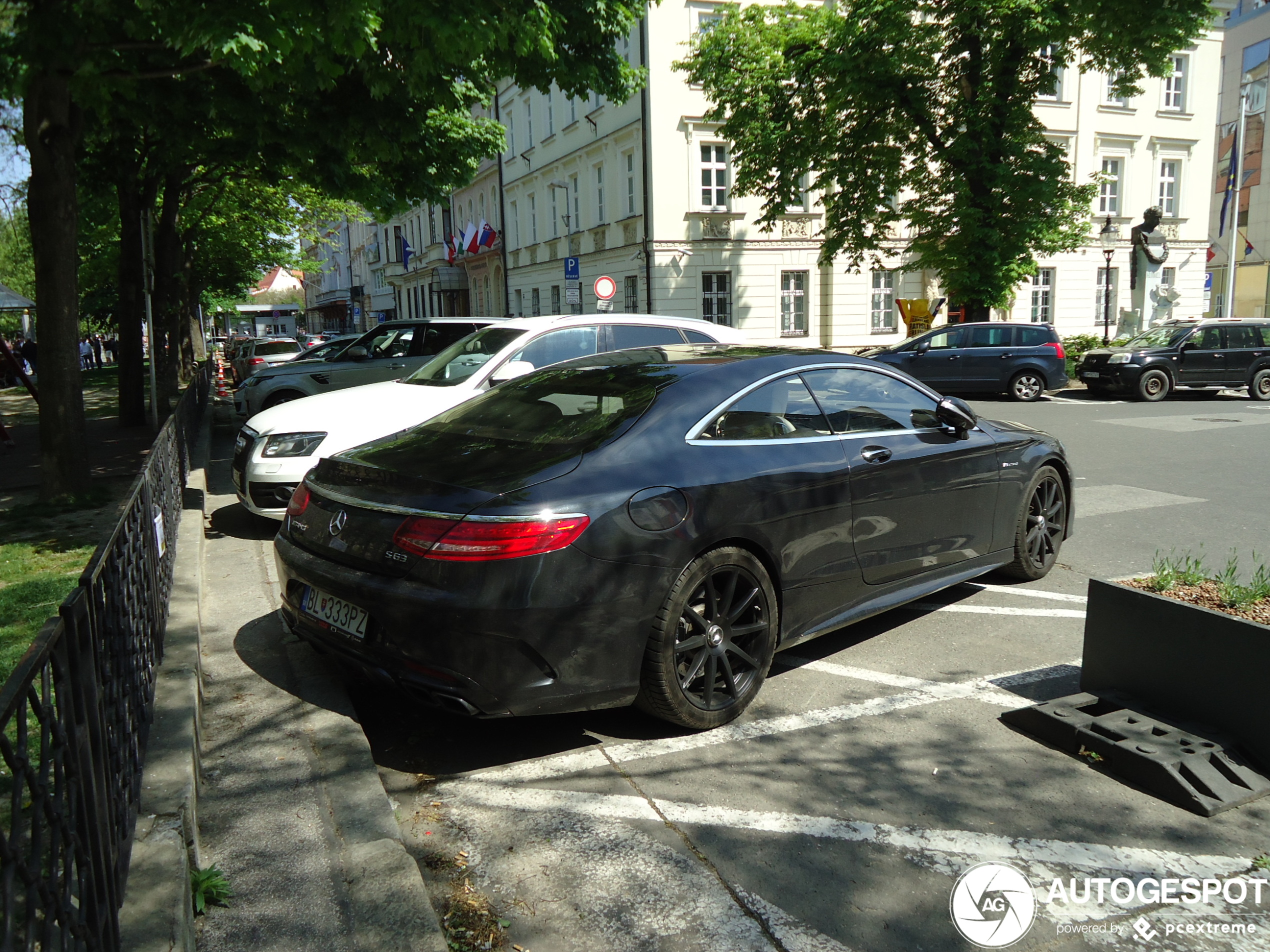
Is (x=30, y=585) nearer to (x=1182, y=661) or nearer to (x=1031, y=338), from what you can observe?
(x=1182, y=661)

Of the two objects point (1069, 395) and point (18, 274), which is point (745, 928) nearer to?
point (1069, 395)

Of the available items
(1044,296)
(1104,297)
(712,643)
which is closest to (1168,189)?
(1104,297)

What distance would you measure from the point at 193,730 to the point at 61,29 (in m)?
6.81

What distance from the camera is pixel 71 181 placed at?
8.77 m

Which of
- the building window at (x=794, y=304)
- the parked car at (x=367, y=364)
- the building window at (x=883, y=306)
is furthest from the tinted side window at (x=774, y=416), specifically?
the building window at (x=883, y=306)

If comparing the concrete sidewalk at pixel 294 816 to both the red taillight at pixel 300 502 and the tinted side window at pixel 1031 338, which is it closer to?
the red taillight at pixel 300 502

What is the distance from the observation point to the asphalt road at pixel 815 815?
2.90 meters

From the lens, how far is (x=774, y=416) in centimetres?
464

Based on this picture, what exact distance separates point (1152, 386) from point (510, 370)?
17.2m

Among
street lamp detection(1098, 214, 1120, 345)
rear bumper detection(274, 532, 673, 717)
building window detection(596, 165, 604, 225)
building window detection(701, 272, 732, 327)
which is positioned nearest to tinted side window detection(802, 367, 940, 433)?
rear bumper detection(274, 532, 673, 717)

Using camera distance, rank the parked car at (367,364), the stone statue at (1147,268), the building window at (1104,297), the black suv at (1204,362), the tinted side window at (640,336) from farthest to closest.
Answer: the building window at (1104,297)
the stone statue at (1147,268)
the black suv at (1204,362)
the parked car at (367,364)
the tinted side window at (640,336)

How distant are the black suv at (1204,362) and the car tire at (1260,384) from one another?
0.01 meters

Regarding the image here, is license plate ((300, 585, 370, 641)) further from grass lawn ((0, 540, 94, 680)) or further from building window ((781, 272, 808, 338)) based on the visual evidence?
building window ((781, 272, 808, 338))

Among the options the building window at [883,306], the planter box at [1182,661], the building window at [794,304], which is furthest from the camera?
the building window at [883,306]
